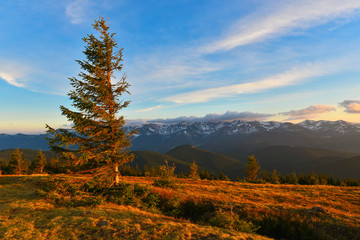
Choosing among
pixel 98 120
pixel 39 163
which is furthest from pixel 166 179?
pixel 39 163

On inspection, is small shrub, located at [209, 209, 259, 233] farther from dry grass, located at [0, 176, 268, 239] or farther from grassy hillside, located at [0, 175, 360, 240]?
dry grass, located at [0, 176, 268, 239]

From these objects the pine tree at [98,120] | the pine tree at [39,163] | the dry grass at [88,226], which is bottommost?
the pine tree at [39,163]

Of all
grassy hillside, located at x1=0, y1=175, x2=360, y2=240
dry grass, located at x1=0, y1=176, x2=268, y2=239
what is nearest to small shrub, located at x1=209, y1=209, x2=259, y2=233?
grassy hillside, located at x1=0, y1=175, x2=360, y2=240

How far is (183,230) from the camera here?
28.8 ft

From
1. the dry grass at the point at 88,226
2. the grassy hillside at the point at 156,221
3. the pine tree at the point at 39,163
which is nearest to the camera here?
the dry grass at the point at 88,226

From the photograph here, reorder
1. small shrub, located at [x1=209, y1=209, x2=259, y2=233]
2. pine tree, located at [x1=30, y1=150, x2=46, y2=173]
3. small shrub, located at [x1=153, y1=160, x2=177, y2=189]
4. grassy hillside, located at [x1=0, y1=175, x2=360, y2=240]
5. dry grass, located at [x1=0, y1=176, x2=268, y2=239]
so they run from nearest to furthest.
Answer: dry grass, located at [x1=0, y1=176, x2=268, y2=239] < grassy hillside, located at [x1=0, y1=175, x2=360, y2=240] < small shrub, located at [x1=209, y1=209, x2=259, y2=233] < small shrub, located at [x1=153, y1=160, x2=177, y2=189] < pine tree, located at [x1=30, y1=150, x2=46, y2=173]

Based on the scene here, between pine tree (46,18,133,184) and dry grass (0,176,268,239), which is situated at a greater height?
pine tree (46,18,133,184)

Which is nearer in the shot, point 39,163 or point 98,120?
point 98,120

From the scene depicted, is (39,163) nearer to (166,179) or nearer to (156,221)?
(166,179)

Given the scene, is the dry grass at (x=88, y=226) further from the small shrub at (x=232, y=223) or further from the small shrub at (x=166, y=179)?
the small shrub at (x=166, y=179)

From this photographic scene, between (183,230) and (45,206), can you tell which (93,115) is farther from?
(183,230)

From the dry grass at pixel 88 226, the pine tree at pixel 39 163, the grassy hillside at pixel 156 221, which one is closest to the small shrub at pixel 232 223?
the grassy hillside at pixel 156 221

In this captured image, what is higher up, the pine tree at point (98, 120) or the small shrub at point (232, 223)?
the pine tree at point (98, 120)

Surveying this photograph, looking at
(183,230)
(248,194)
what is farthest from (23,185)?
(248,194)
